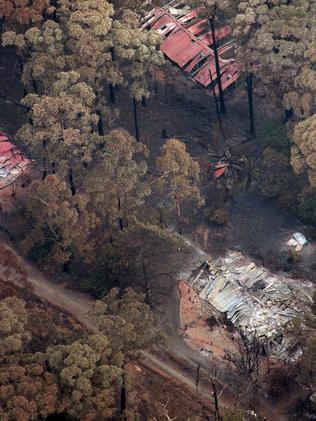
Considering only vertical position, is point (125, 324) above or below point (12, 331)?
below

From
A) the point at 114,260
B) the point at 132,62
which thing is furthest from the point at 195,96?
the point at 114,260

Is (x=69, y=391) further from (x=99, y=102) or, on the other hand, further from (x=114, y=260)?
(x=99, y=102)

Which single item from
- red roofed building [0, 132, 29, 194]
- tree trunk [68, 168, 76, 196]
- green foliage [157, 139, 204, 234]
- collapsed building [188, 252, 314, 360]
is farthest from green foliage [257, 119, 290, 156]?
red roofed building [0, 132, 29, 194]

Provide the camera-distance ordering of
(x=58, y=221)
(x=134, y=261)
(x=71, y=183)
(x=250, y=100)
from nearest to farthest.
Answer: (x=58, y=221)
(x=134, y=261)
(x=71, y=183)
(x=250, y=100)

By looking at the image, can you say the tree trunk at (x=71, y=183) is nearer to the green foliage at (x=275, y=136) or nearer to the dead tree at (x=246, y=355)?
the dead tree at (x=246, y=355)

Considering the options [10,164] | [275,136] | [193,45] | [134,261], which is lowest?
[134,261]

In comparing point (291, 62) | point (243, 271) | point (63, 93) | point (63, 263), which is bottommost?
point (243, 271)

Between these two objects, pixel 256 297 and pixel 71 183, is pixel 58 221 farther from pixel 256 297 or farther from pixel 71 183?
pixel 256 297

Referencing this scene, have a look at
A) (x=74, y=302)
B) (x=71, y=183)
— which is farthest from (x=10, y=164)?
(x=74, y=302)
